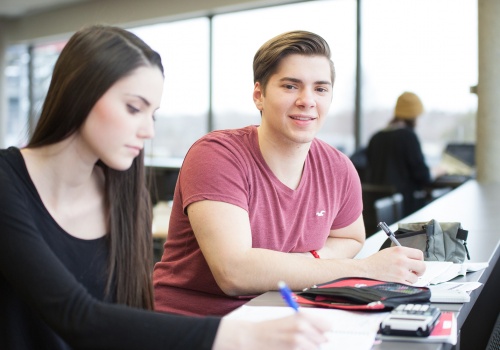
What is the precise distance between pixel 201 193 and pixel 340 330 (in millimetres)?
634

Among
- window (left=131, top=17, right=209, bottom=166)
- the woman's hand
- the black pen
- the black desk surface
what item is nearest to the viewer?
the woman's hand

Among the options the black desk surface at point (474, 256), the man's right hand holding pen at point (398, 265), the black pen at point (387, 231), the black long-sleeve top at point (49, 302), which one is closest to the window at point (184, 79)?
the black desk surface at point (474, 256)

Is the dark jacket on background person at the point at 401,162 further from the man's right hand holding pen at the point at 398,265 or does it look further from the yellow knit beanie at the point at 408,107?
the man's right hand holding pen at the point at 398,265

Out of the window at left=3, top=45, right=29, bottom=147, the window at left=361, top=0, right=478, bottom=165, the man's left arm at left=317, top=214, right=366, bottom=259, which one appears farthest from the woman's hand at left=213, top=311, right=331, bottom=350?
the window at left=3, top=45, right=29, bottom=147

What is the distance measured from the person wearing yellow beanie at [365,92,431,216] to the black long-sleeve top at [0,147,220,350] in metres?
4.75

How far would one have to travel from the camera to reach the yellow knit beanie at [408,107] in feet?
19.4

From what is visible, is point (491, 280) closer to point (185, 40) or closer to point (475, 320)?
point (475, 320)

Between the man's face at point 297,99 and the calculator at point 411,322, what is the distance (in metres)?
0.75

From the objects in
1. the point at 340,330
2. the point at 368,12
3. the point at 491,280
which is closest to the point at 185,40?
the point at 368,12

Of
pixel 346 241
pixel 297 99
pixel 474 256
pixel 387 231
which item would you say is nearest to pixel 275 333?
pixel 387 231

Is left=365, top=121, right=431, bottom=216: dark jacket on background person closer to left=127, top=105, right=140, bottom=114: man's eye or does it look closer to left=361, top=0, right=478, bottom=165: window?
left=361, top=0, right=478, bottom=165: window

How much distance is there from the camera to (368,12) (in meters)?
7.38

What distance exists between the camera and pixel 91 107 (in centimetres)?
125

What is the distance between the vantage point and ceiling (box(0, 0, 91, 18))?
10344 millimetres
